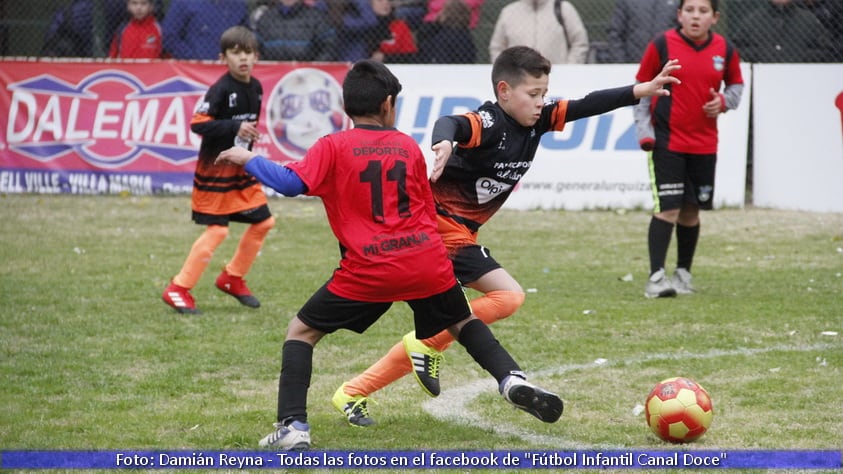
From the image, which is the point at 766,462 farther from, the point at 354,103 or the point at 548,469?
the point at 354,103

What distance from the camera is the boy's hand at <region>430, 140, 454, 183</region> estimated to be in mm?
4973

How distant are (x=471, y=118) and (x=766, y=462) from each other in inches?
79.8

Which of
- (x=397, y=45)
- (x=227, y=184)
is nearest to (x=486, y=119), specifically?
(x=227, y=184)

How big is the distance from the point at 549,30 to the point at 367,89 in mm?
9292

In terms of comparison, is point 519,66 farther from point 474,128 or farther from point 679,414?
point 679,414

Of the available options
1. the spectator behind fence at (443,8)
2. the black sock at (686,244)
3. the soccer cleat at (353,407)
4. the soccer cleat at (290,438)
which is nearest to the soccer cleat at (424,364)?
the soccer cleat at (353,407)

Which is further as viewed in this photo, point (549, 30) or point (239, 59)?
point (549, 30)

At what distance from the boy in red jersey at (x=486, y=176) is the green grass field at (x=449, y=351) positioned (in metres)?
0.22

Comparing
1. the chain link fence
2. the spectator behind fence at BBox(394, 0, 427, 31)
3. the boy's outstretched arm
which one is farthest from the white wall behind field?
the boy's outstretched arm

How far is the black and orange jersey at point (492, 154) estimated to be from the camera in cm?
561

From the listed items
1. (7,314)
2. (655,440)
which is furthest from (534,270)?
(655,440)

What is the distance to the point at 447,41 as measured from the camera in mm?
14297

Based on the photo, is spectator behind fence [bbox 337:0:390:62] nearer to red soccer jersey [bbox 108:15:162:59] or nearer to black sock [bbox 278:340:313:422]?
red soccer jersey [bbox 108:15:162:59]

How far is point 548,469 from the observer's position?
460cm
